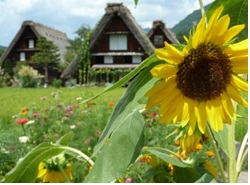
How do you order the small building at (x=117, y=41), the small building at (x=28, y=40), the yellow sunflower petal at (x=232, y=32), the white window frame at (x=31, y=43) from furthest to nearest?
the white window frame at (x=31, y=43) → the small building at (x=28, y=40) → the small building at (x=117, y=41) → the yellow sunflower petal at (x=232, y=32)

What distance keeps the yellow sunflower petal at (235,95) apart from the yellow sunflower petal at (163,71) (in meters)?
0.04

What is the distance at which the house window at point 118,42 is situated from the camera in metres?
9.25

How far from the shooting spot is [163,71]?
292mm

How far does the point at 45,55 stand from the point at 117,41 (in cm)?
144

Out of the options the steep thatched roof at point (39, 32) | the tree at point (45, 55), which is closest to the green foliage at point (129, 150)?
the tree at point (45, 55)

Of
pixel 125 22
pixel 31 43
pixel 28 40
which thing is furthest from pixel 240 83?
pixel 31 43

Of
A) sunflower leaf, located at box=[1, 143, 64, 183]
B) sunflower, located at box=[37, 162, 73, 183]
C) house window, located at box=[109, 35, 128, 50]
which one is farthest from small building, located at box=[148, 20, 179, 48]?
sunflower leaf, located at box=[1, 143, 64, 183]

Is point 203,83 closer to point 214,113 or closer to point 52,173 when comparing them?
point 214,113

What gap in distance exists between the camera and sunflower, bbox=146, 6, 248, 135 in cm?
30

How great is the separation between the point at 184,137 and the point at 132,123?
0.09 meters

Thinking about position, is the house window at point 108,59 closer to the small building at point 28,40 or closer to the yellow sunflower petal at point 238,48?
the small building at point 28,40

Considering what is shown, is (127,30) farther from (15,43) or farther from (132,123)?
(132,123)

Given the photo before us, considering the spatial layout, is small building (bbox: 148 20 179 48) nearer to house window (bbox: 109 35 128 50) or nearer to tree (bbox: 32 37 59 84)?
house window (bbox: 109 35 128 50)

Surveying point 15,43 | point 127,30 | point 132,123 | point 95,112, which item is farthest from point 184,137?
point 15,43
